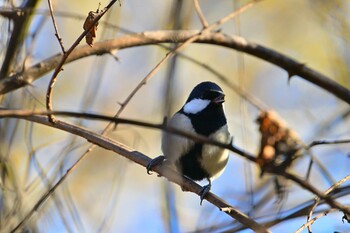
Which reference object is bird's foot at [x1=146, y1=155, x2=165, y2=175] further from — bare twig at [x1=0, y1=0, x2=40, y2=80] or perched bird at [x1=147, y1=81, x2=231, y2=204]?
bare twig at [x1=0, y1=0, x2=40, y2=80]

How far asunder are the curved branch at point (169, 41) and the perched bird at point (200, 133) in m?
0.22

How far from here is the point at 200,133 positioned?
2.57 meters

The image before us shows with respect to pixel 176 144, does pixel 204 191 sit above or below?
below

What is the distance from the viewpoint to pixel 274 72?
16.0 ft

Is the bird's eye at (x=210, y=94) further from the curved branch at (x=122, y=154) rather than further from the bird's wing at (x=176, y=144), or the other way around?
the curved branch at (x=122, y=154)

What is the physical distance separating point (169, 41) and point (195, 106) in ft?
1.34

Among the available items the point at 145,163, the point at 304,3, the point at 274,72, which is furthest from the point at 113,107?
the point at 145,163

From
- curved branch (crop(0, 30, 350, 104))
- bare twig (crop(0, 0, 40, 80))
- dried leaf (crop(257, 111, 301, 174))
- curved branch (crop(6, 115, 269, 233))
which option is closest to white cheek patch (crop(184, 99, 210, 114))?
curved branch (crop(0, 30, 350, 104))

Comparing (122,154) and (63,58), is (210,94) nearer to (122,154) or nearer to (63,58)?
(122,154)

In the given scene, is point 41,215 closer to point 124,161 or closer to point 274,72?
point 124,161

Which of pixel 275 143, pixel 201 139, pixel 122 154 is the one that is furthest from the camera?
pixel 122 154

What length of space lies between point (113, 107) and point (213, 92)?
6.62ft

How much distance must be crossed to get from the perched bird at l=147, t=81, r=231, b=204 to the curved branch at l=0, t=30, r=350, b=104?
0.71 feet

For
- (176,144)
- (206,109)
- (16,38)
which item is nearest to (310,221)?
(176,144)
